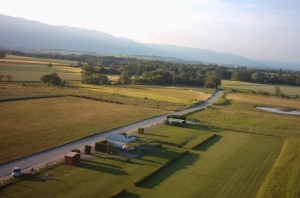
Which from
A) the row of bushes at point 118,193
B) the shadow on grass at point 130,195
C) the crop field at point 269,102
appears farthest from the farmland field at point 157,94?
the row of bushes at point 118,193

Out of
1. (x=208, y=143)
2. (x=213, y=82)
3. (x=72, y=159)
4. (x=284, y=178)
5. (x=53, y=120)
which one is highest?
→ (x=213, y=82)

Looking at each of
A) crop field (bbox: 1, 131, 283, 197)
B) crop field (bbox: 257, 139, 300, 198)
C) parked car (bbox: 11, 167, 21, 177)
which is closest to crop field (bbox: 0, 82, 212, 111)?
crop field (bbox: 1, 131, 283, 197)

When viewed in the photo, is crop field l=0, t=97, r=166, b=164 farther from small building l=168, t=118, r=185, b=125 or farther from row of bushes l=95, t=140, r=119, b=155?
small building l=168, t=118, r=185, b=125

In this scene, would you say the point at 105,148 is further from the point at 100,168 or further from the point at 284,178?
the point at 284,178

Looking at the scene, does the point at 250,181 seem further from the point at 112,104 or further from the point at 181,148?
the point at 112,104

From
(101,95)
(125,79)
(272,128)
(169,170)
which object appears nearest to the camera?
(169,170)

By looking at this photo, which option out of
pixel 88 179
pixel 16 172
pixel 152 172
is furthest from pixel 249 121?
pixel 16 172

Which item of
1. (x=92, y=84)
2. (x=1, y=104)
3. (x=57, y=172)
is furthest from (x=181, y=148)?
(x=92, y=84)
